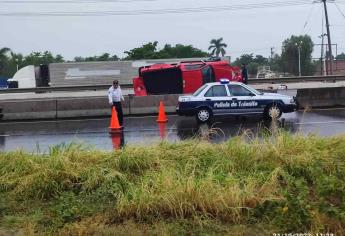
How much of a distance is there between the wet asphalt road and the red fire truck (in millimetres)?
4261

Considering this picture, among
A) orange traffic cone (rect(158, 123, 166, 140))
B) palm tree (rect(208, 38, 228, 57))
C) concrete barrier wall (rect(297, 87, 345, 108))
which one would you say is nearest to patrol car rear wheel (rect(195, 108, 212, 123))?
orange traffic cone (rect(158, 123, 166, 140))

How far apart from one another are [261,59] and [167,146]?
390 ft

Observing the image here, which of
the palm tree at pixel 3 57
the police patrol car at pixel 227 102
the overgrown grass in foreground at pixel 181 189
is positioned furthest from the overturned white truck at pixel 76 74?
the palm tree at pixel 3 57

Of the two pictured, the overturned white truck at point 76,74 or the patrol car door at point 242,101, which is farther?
the overturned white truck at point 76,74

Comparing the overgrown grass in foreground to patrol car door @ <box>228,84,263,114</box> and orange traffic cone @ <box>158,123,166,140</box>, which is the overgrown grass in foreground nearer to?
orange traffic cone @ <box>158,123,166,140</box>

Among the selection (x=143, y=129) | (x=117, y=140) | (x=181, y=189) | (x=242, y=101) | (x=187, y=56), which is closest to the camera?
(x=181, y=189)

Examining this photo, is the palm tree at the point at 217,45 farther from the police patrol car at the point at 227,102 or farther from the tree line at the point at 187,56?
the police patrol car at the point at 227,102

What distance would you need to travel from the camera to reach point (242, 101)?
689 inches

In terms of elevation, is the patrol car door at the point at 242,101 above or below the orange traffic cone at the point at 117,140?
above

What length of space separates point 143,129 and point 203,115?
226 centimetres

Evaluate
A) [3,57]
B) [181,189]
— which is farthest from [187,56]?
[181,189]

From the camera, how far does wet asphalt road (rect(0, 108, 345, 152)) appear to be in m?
14.1

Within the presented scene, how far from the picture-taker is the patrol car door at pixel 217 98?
1750 cm

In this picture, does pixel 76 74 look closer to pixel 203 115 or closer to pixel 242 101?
pixel 203 115
